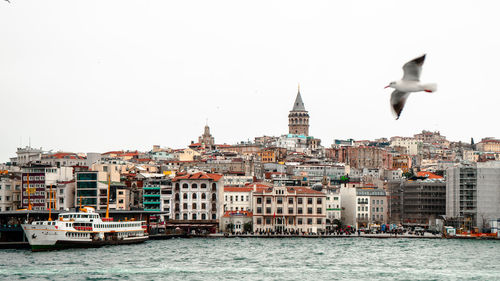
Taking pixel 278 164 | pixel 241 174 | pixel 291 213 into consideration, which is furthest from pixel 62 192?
pixel 278 164

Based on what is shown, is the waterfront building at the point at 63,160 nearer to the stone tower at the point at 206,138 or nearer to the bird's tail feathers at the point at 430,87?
the stone tower at the point at 206,138

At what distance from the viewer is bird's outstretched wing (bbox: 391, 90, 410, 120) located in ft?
30.2

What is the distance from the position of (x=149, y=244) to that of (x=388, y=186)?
107 feet

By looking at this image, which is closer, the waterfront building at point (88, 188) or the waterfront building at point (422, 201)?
the waterfront building at point (88, 188)

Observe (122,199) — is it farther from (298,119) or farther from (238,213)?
(298,119)

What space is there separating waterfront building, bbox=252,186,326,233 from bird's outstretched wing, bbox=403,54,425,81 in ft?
180

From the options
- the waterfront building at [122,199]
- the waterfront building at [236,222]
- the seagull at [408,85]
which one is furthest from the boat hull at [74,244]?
the seagull at [408,85]

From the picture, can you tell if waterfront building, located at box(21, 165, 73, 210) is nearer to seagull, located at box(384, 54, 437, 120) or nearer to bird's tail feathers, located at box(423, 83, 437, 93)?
seagull, located at box(384, 54, 437, 120)

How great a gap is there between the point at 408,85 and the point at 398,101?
9.8 inches

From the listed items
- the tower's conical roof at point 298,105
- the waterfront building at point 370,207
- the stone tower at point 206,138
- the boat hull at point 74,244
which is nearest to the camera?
the boat hull at point 74,244

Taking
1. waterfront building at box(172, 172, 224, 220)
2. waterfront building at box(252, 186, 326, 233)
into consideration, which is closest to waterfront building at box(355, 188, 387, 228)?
waterfront building at box(252, 186, 326, 233)

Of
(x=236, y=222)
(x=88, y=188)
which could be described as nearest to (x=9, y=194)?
(x=88, y=188)

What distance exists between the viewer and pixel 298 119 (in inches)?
6363

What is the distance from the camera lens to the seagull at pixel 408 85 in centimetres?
941
